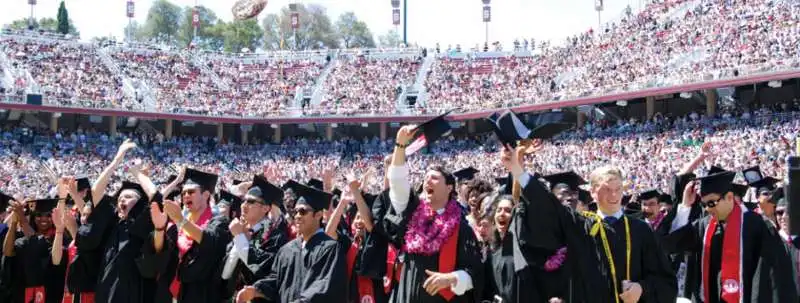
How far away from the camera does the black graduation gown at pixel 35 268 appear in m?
9.22

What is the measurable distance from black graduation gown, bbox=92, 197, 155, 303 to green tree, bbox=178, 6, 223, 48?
81.7 meters

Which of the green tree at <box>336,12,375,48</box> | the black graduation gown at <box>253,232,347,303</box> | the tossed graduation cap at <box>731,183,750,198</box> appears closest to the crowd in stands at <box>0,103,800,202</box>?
the tossed graduation cap at <box>731,183,750,198</box>

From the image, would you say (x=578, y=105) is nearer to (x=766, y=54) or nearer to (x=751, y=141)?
(x=766, y=54)

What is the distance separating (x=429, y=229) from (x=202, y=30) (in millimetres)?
89568

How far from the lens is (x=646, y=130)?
36.5 m

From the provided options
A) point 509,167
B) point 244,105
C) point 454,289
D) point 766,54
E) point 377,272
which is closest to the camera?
point 509,167

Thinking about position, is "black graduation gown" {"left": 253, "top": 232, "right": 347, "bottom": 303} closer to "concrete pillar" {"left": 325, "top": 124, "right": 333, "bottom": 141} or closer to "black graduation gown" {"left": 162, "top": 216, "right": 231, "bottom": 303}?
"black graduation gown" {"left": 162, "top": 216, "right": 231, "bottom": 303}

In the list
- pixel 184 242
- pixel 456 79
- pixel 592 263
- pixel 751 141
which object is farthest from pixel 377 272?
pixel 456 79

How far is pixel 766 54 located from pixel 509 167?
1253 inches

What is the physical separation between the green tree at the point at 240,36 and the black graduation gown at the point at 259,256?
82.9 m

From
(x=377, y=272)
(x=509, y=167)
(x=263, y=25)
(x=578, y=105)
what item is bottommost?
(x=377, y=272)

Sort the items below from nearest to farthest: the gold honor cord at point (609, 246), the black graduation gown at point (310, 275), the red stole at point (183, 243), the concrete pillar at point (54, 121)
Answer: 1. the gold honor cord at point (609, 246)
2. the black graduation gown at point (310, 275)
3. the red stole at point (183, 243)
4. the concrete pillar at point (54, 121)

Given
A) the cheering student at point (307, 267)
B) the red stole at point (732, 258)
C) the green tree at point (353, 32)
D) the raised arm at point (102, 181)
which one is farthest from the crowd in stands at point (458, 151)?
the green tree at point (353, 32)

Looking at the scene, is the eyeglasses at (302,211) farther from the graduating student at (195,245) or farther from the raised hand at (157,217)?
the raised hand at (157,217)
